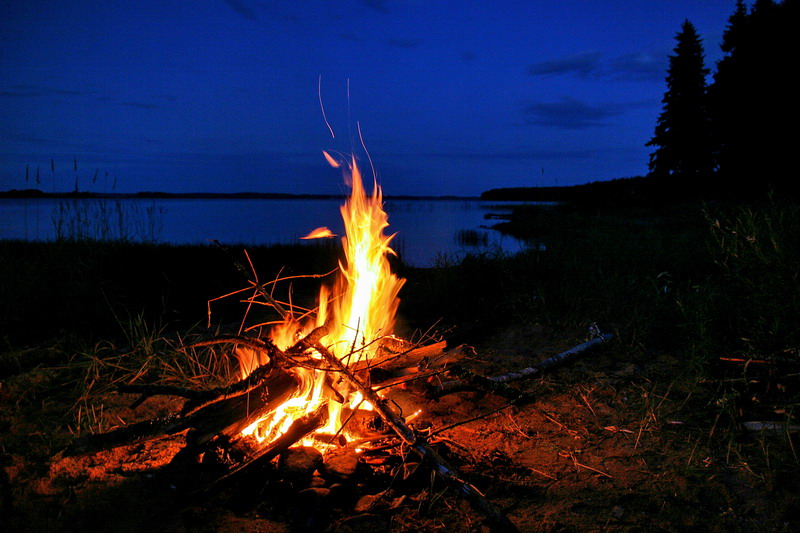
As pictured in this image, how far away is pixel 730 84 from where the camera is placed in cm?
2378

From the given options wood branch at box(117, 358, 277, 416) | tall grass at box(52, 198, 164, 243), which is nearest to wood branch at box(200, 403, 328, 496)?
wood branch at box(117, 358, 277, 416)

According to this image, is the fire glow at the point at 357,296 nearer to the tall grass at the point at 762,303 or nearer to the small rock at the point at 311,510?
the small rock at the point at 311,510

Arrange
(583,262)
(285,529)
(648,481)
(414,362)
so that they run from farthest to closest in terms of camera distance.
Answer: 1. (583,262)
2. (414,362)
3. (648,481)
4. (285,529)

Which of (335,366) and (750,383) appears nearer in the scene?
(335,366)

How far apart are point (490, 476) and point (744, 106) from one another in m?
26.4

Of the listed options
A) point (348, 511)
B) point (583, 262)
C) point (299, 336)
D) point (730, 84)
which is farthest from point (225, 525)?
point (730, 84)

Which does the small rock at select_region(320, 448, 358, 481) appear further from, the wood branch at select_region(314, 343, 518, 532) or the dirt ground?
the wood branch at select_region(314, 343, 518, 532)

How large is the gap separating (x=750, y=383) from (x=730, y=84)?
26148 millimetres

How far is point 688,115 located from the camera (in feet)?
96.3

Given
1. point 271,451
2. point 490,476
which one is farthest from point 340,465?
point 490,476

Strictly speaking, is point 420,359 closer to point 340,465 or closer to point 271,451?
point 340,465

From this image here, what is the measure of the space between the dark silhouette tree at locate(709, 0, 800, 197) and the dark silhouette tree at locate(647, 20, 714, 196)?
14.0 ft

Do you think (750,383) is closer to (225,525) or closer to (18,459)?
(225,525)

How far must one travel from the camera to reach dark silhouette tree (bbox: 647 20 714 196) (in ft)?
95.2
